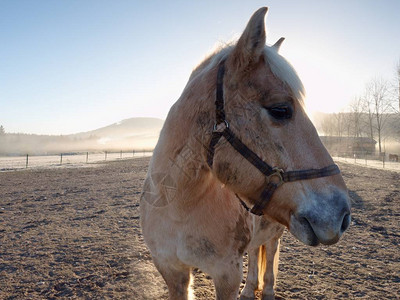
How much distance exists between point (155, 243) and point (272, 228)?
1563 millimetres

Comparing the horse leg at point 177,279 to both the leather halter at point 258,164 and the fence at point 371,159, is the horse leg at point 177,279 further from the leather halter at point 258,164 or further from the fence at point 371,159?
the fence at point 371,159

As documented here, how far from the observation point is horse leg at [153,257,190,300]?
2480 millimetres

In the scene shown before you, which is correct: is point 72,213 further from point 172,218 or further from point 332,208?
point 332,208

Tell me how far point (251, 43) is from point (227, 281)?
6.32ft

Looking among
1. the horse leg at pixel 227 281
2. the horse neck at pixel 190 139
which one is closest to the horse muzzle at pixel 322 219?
the horse neck at pixel 190 139

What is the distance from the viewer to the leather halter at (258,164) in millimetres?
1601

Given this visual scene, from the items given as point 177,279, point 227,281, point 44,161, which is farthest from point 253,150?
point 44,161

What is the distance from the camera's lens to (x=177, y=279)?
2.51 meters

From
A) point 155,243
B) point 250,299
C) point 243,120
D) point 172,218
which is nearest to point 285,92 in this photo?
point 243,120

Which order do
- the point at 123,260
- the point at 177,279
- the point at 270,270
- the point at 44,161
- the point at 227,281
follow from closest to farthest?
the point at 227,281 < the point at 177,279 < the point at 270,270 < the point at 123,260 < the point at 44,161

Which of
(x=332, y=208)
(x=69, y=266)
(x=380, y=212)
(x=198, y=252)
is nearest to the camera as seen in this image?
(x=332, y=208)

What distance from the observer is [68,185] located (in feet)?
46.1

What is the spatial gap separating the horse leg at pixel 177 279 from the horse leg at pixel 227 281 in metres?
0.40

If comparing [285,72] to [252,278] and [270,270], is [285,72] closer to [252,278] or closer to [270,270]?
[270,270]
